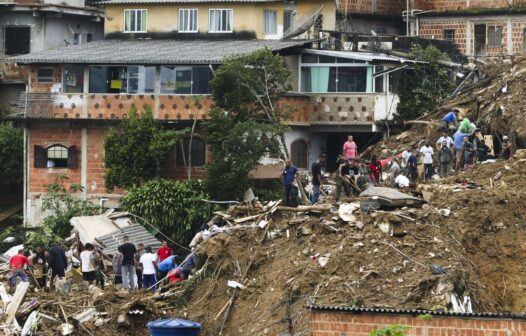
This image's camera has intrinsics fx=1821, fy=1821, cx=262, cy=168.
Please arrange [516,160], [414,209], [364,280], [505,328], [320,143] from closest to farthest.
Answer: [505,328]
[364,280]
[414,209]
[516,160]
[320,143]

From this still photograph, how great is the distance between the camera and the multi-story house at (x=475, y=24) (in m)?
59.4

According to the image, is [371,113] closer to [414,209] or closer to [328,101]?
[328,101]

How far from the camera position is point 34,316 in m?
37.0

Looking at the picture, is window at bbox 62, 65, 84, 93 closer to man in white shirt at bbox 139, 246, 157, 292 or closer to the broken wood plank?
man in white shirt at bbox 139, 246, 157, 292

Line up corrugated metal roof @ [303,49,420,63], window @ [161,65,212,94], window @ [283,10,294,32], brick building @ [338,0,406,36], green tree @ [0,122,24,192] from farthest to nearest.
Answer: brick building @ [338,0,406,36]
green tree @ [0,122,24,192]
window @ [283,10,294,32]
window @ [161,65,212,94]
corrugated metal roof @ [303,49,420,63]

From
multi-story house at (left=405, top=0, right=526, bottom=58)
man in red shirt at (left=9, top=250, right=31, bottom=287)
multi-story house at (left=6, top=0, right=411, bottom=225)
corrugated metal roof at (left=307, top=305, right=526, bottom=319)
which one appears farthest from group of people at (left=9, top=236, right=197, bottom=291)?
multi-story house at (left=405, top=0, right=526, bottom=58)

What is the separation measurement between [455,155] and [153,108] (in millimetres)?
12648

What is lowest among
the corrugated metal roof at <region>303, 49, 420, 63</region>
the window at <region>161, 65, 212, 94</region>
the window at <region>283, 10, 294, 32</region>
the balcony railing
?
the balcony railing

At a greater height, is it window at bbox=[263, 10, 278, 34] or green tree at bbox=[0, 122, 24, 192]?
window at bbox=[263, 10, 278, 34]

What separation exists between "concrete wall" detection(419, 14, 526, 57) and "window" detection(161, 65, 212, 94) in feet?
32.3

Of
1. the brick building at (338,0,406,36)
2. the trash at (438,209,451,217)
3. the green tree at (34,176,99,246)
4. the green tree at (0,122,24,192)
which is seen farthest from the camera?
the brick building at (338,0,406,36)

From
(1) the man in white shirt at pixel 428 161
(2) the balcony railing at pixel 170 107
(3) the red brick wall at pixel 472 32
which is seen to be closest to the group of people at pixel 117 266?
(1) the man in white shirt at pixel 428 161

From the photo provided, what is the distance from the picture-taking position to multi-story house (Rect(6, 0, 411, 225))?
176 feet

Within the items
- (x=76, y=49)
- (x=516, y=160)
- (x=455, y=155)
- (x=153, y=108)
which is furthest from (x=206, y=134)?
(x=516, y=160)
